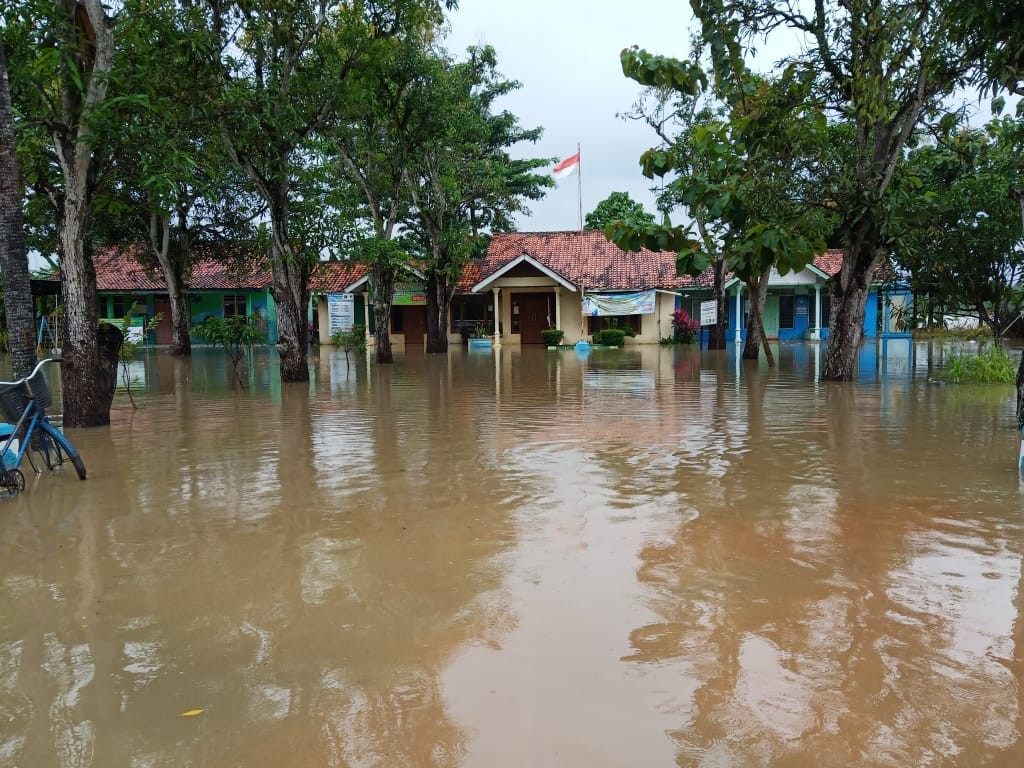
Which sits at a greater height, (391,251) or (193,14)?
(193,14)

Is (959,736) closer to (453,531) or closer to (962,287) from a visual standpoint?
(453,531)

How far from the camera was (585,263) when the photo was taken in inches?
1393

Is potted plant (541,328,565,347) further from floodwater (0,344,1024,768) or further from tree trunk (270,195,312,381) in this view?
floodwater (0,344,1024,768)

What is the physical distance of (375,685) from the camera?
10.8ft

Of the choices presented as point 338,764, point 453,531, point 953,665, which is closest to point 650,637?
point 953,665

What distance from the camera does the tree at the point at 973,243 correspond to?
580 inches

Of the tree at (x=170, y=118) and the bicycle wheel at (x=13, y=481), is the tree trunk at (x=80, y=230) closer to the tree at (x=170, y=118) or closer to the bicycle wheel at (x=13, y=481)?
the tree at (x=170, y=118)

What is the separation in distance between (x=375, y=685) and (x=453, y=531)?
86.3 inches

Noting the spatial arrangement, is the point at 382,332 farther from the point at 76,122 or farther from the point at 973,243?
the point at 973,243

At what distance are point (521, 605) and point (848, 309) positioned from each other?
12.9 meters

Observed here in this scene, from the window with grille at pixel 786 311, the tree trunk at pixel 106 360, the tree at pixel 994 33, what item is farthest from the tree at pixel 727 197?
the window with grille at pixel 786 311

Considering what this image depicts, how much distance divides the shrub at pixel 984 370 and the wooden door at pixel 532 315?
70.6ft

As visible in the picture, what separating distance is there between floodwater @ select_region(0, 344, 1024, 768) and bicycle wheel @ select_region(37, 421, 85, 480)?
20cm

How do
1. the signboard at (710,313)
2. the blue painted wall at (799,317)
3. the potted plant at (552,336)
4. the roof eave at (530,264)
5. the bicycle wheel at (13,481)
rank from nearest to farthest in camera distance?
the bicycle wheel at (13,481) < the signboard at (710,313) < the roof eave at (530,264) < the potted plant at (552,336) < the blue painted wall at (799,317)
